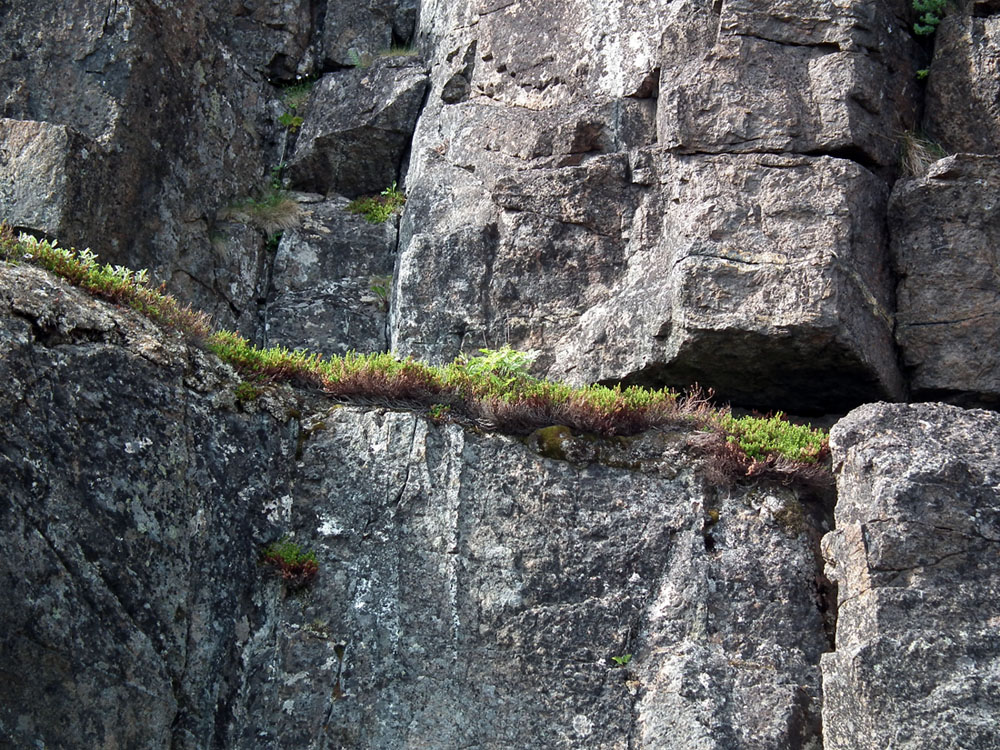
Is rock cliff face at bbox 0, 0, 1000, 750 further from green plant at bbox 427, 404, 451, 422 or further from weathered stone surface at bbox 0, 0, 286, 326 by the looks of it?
green plant at bbox 427, 404, 451, 422

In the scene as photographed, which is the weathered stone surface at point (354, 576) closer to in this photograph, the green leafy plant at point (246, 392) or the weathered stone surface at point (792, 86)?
the green leafy plant at point (246, 392)

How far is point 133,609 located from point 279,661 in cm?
116

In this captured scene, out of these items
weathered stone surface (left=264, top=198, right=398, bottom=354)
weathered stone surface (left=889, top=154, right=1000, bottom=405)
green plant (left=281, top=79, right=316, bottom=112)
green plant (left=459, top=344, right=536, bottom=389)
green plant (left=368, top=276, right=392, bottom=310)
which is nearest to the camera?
green plant (left=459, top=344, right=536, bottom=389)

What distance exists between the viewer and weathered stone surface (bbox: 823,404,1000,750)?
7672 millimetres

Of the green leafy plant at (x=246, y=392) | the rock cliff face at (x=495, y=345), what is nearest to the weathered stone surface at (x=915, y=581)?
the rock cliff face at (x=495, y=345)

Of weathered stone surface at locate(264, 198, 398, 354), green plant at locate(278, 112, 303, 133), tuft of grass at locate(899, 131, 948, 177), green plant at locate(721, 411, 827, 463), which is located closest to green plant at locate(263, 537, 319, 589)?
green plant at locate(721, 411, 827, 463)

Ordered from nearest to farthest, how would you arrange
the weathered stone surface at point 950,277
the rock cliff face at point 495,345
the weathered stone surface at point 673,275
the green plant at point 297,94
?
1. the rock cliff face at point 495,345
2. the weathered stone surface at point 673,275
3. the weathered stone surface at point 950,277
4. the green plant at point 297,94

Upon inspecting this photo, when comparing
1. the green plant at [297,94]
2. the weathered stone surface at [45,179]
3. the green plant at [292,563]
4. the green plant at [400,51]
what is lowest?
the green plant at [292,563]

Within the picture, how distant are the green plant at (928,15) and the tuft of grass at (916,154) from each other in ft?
4.33

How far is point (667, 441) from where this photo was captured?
32.0 ft

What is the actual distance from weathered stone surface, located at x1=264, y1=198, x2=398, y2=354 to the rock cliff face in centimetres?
5

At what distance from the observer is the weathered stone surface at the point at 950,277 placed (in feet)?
36.9

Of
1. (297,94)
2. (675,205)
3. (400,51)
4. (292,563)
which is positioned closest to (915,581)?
(292,563)

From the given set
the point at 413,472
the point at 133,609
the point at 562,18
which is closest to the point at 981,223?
the point at 562,18
